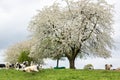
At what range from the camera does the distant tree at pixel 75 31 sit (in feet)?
204

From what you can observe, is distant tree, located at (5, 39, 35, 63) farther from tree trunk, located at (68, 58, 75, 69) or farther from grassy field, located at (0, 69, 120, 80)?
grassy field, located at (0, 69, 120, 80)

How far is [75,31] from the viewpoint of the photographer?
205 feet

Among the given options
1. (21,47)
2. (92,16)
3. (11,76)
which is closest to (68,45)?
(92,16)

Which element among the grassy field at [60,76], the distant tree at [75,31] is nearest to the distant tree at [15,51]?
the distant tree at [75,31]

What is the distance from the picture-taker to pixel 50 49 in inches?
2554

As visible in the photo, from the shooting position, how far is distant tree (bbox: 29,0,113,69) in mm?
62281

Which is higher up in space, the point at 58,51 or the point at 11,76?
the point at 58,51

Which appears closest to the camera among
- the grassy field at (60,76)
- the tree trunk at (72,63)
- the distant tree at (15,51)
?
the grassy field at (60,76)

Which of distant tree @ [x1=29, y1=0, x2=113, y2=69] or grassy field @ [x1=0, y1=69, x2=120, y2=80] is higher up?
distant tree @ [x1=29, y1=0, x2=113, y2=69]

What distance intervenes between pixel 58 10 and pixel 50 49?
7210 mm

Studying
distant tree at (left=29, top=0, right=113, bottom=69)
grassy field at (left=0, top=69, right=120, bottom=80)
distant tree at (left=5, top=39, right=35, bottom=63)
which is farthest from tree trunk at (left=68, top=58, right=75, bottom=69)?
distant tree at (left=5, top=39, right=35, bottom=63)

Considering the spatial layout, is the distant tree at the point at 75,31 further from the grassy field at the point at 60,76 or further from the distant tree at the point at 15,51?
the distant tree at the point at 15,51

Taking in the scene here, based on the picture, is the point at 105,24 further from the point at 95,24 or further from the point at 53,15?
the point at 53,15

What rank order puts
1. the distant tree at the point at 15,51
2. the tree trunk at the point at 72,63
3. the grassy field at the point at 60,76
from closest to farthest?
the grassy field at the point at 60,76, the tree trunk at the point at 72,63, the distant tree at the point at 15,51
